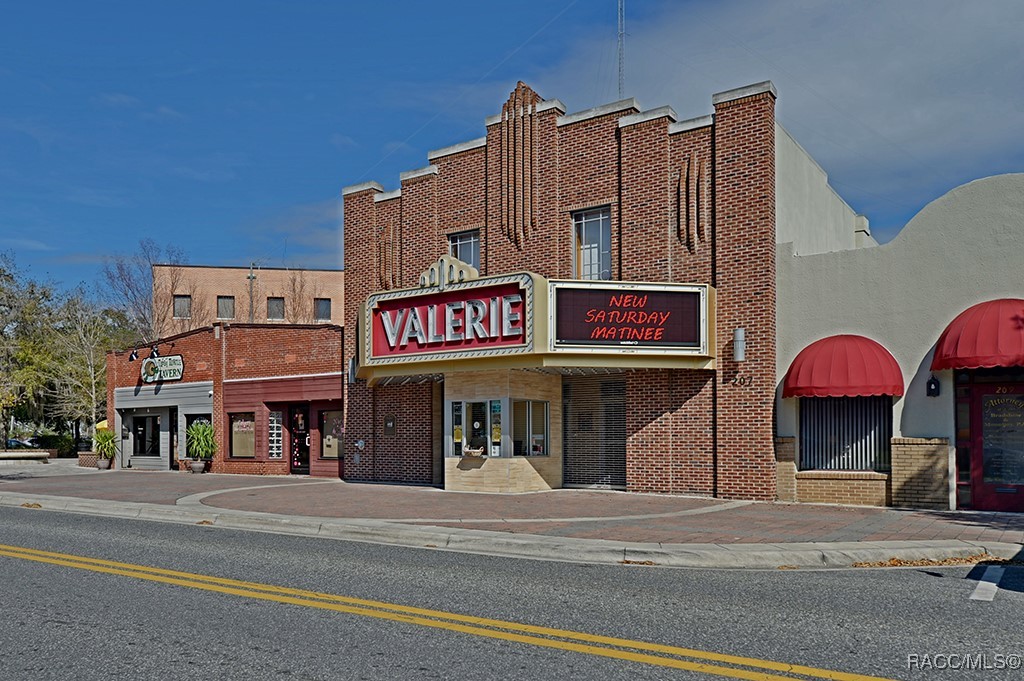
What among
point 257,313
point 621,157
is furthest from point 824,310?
point 257,313

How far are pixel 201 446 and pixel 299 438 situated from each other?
13.2ft

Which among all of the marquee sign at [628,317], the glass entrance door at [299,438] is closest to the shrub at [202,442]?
the glass entrance door at [299,438]

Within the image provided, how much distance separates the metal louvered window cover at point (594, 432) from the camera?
21688mm

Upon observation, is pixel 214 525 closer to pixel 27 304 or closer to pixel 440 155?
pixel 440 155

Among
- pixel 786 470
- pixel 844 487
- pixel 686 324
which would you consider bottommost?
pixel 844 487

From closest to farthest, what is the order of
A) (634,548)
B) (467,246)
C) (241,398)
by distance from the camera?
(634,548) → (467,246) → (241,398)

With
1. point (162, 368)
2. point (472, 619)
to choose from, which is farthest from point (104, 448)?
point (472, 619)

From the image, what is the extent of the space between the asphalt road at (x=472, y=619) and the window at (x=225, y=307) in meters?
51.0

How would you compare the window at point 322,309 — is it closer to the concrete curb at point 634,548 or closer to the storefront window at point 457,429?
the storefront window at point 457,429

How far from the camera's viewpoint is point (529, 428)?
21906 millimetres

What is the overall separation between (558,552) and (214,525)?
6.84 meters

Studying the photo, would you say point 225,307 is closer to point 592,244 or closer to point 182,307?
point 182,307

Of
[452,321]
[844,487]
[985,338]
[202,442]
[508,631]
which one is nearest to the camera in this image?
[508,631]

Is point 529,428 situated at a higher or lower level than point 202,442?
higher
